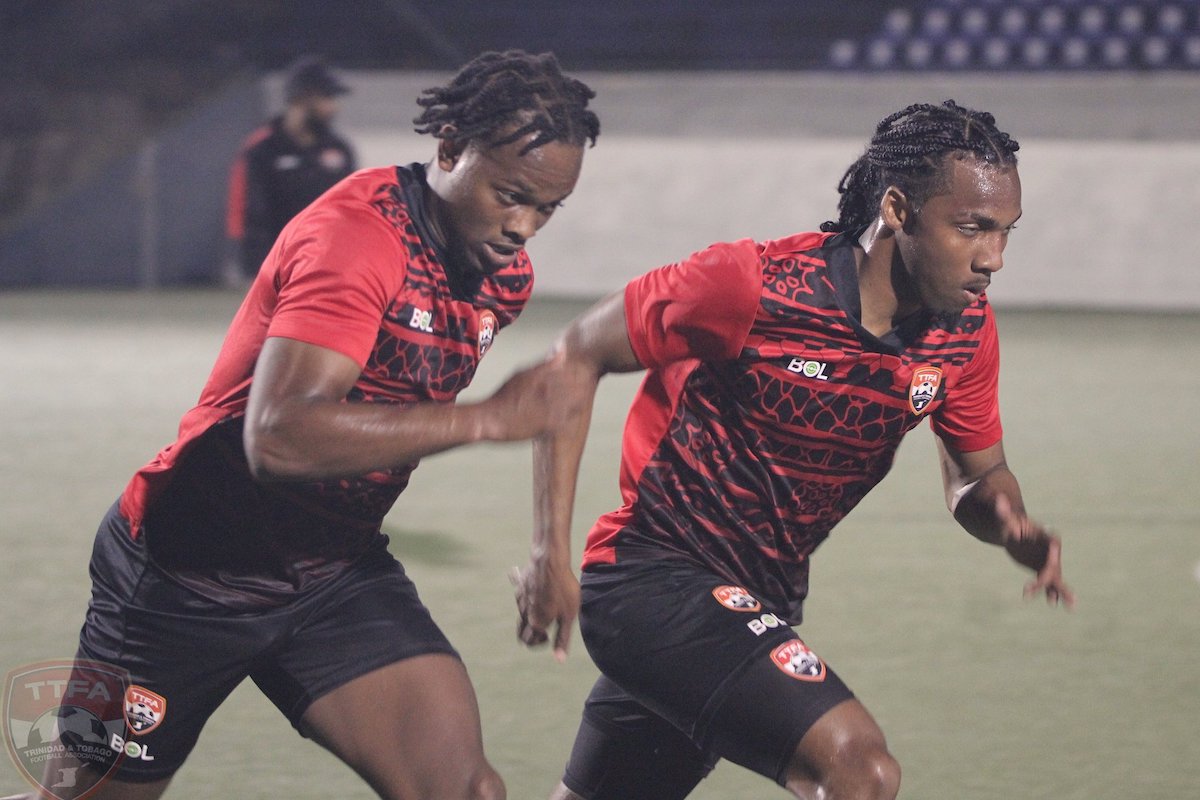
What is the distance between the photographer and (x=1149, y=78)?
56.0 feet

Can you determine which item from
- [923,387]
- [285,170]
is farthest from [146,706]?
[285,170]

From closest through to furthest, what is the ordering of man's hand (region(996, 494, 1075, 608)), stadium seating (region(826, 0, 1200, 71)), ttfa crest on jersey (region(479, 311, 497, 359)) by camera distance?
ttfa crest on jersey (region(479, 311, 497, 359))
man's hand (region(996, 494, 1075, 608))
stadium seating (region(826, 0, 1200, 71))

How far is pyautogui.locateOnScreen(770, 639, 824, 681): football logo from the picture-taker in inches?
115

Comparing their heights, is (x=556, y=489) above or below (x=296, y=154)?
above

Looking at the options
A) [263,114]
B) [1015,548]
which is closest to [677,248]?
[263,114]

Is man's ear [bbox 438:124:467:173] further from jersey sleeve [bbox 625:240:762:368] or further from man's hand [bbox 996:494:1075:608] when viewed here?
man's hand [bbox 996:494:1075:608]

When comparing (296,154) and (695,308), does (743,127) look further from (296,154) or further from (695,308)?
(695,308)

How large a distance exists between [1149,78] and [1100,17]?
6.15ft

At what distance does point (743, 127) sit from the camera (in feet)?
58.6

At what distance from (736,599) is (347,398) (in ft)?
2.65

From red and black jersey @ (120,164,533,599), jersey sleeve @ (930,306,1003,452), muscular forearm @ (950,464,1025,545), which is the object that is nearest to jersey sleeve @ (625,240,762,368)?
red and black jersey @ (120,164,533,599)

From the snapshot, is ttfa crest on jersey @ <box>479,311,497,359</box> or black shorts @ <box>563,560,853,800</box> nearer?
black shorts @ <box>563,560,853,800</box>

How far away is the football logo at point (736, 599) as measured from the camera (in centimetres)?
309

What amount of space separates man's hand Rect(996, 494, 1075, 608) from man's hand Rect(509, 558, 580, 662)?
0.94 m
